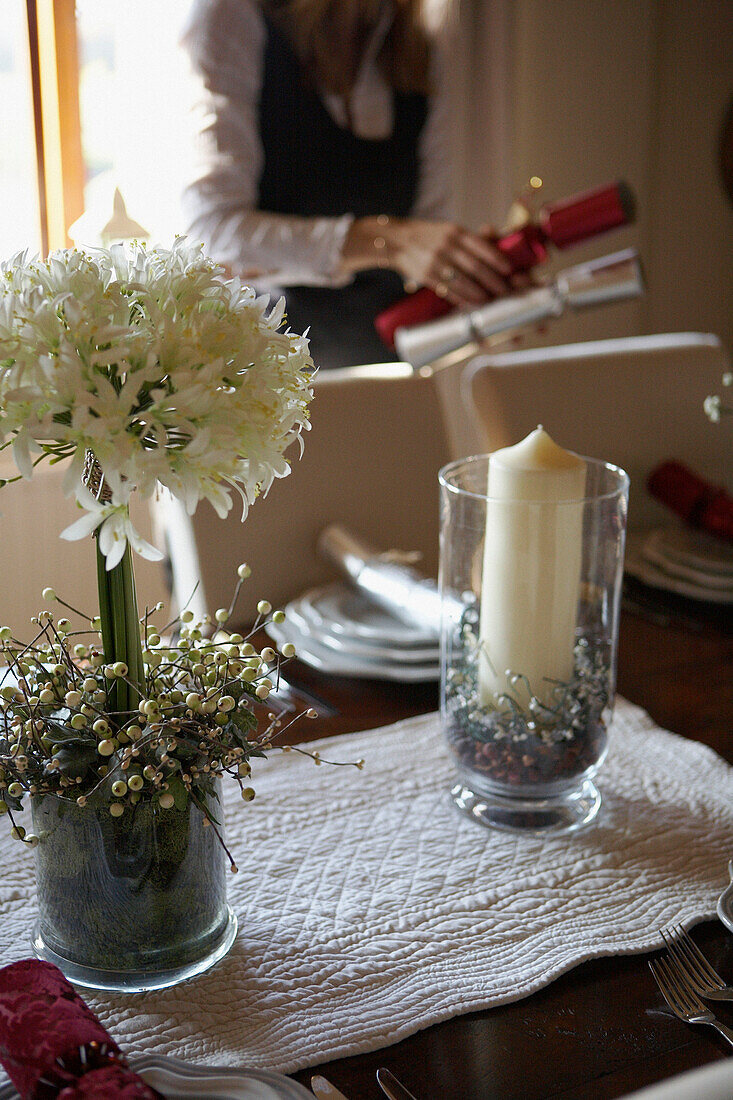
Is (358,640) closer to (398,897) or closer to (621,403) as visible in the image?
(398,897)

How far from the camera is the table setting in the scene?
17.8 inches

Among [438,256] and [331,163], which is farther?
[331,163]

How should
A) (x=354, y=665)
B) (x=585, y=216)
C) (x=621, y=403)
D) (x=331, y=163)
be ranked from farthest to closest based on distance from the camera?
1. (x=331, y=163)
2. (x=621, y=403)
3. (x=585, y=216)
4. (x=354, y=665)

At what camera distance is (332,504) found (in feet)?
3.83

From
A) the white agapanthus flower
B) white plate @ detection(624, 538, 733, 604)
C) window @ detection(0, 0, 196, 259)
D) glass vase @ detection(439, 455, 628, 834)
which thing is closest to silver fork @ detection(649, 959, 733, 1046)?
glass vase @ detection(439, 455, 628, 834)

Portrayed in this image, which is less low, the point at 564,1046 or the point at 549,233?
the point at 549,233

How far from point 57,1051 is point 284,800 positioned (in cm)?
32

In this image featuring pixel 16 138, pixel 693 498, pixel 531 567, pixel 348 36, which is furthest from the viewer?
pixel 16 138

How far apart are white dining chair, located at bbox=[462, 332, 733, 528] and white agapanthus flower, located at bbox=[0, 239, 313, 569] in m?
0.78

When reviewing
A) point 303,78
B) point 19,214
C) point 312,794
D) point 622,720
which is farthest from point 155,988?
point 19,214

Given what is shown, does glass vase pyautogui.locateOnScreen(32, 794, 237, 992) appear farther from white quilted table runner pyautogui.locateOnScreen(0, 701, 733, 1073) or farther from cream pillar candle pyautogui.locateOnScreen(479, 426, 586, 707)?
cream pillar candle pyautogui.locateOnScreen(479, 426, 586, 707)

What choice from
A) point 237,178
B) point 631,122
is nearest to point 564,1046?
point 237,178

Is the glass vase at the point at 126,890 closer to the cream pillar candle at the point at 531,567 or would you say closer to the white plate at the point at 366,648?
the cream pillar candle at the point at 531,567

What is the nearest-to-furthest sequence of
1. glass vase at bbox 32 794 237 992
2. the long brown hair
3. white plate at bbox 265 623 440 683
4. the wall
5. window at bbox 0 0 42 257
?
glass vase at bbox 32 794 237 992, white plate at bbox 265 623 440 683, the long brown hair, window at bbox 0 0 42 257, the wall
